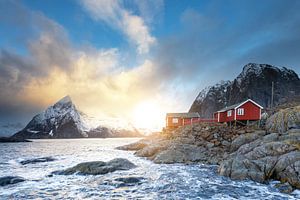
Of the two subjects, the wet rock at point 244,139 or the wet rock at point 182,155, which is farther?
the wet rock at point 244,139

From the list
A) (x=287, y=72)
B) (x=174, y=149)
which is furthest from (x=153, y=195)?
(x=287, y=72)

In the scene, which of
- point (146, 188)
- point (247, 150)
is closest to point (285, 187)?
point (247, 150)

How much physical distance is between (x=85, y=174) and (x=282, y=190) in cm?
2038

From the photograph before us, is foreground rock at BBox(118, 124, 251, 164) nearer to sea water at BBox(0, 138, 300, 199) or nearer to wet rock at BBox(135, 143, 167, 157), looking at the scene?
wet rock at BBox(135, 143, 167, 157)

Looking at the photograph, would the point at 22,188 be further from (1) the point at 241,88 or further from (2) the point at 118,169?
(1) the point at 241,88

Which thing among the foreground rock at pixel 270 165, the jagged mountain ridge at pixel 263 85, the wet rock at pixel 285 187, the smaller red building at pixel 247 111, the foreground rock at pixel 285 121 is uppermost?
the jagged mountain ridge at pixel 263 85

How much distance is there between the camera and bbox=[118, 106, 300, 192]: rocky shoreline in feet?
72.8

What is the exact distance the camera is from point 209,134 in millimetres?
44562

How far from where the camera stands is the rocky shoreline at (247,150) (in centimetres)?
2219

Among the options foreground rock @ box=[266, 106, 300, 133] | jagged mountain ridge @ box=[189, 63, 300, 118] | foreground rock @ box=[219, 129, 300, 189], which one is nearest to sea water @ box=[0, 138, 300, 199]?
foreground rock @ box=[219, 129, 300, 189]

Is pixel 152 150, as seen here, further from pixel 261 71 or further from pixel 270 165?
pixel 261 71

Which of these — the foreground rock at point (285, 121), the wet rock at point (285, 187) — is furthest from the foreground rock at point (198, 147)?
the wet rock at point (285, 187)

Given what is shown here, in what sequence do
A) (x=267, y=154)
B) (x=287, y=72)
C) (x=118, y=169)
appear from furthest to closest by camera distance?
1. (x=287, y=72)
2. (x=118, y=169)
3. (x=267, y=154)

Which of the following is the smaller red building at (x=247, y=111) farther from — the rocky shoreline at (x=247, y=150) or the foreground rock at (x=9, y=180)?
the foreground rock at (x=9, y=180)
